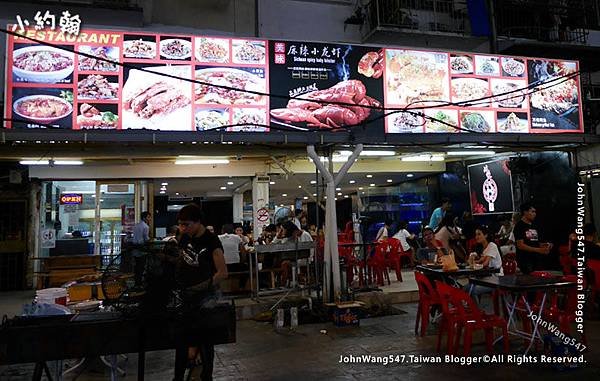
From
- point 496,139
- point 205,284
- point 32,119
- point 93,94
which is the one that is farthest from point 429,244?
point 32,119

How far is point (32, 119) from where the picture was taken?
775 cm

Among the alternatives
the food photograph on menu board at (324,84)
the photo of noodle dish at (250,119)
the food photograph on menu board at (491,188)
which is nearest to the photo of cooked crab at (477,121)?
the food photograph on menu board at (491,188)

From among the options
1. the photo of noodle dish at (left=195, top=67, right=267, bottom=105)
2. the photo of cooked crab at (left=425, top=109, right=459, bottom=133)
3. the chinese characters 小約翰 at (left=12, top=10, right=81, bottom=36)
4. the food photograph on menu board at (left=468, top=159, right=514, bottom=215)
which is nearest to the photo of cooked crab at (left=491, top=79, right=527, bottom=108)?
the photo of cooked crab at (left=425, top=109, right=459, bottom=133)

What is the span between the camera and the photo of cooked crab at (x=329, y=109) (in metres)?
8.85

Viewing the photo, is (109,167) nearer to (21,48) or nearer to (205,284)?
(21,48)

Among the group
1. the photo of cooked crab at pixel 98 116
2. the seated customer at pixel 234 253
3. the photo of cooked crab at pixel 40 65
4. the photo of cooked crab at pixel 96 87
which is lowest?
the seated customer at pixel 234 253

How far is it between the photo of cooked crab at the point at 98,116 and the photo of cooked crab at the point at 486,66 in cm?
773

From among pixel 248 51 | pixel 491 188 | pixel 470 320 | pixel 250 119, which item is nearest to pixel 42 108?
pixel 250 119

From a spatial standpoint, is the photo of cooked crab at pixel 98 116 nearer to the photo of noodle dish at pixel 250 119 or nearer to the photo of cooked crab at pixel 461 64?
the photo of noodle dish at pixel 250 119

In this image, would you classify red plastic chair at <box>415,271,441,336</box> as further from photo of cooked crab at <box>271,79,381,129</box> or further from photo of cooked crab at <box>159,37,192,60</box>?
photo of cooked crab at <box>159,37,192,60</box>

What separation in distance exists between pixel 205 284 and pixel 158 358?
256cm

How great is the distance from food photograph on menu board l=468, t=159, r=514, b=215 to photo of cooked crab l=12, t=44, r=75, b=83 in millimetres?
9774

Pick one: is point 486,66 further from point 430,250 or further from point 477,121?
point 430,250

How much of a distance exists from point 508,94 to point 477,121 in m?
1.08
